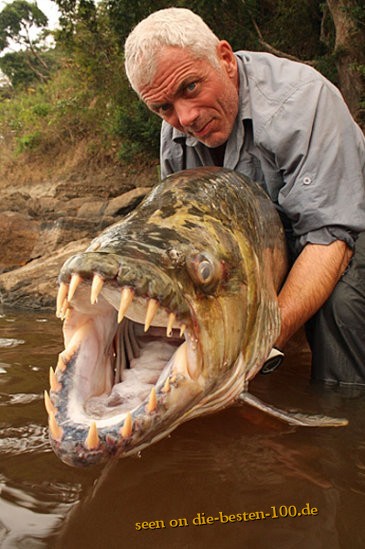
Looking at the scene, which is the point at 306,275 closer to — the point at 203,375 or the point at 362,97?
the point at 203,375

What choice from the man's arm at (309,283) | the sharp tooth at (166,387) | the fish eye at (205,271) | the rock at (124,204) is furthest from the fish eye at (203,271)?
the rock at (124,204)

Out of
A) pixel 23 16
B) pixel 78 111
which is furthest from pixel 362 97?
pixel 23 16

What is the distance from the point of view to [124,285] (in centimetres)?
143

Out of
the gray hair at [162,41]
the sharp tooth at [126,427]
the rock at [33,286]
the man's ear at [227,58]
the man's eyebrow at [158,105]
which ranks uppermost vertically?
the gray hair at [162,41]

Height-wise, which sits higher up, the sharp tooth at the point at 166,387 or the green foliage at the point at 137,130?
the sharp tooth at the point at 166,387

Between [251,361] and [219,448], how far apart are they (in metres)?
0.38

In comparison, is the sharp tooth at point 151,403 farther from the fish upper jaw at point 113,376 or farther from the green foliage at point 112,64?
the green foliage at point 112,64

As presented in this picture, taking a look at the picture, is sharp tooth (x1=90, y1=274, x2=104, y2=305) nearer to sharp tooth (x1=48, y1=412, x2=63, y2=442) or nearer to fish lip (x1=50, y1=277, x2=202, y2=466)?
fish lip (x1=50, y1=277, x2=202, y2=466)

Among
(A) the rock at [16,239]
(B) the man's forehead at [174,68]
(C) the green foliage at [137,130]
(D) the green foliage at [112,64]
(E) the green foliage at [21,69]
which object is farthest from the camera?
(E) the green foliage at [21,69]

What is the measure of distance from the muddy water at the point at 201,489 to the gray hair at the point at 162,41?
1796 mm

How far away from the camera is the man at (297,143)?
2.52m

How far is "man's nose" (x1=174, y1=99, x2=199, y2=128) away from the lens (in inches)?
109

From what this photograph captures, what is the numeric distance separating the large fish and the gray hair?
0.85 meters

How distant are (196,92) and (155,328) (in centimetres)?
145
